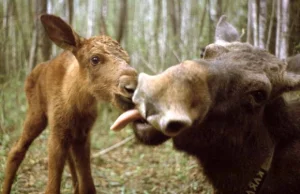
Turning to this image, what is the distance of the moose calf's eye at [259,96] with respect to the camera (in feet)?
12.9

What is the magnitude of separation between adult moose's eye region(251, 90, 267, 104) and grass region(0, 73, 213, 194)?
7.14 feet

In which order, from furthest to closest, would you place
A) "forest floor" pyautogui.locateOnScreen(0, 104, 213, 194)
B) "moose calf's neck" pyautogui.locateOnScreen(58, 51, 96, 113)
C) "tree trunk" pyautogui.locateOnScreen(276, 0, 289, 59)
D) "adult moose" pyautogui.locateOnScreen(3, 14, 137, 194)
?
"forest floor" pyautogui.locateOnScreen(0, 104, 213, 194), "tree trunk" pyautogui.locateOnScreen(276, 0, 289, 59), "moose calf's neck" pyautogui.locateOnScreen(58, 51, 96, 113), "adult moose" pyautogui.locateOnScreen(3, 14, 137, 194)

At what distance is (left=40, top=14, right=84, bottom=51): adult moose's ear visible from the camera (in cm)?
561

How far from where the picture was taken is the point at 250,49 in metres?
4.32

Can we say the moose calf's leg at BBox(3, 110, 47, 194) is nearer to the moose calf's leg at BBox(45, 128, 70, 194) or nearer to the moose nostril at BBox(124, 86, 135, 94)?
the moose calf's leg at BBox(45, 128, 70, 194)

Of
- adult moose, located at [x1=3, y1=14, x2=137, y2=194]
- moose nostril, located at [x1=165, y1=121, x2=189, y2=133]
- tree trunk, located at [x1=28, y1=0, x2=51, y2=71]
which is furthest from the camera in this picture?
tree trunk, located at [x1=28, y1=0, x2=51, y2=71]

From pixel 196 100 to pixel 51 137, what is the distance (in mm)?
3047

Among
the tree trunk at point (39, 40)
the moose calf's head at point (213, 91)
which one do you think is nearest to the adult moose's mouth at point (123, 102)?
the moose calf's head at point (213, 91)

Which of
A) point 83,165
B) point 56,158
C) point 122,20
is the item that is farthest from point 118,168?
point 122,20

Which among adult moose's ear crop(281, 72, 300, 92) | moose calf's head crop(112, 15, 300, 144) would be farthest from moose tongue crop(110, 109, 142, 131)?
adult moose's ear crop(281, 72, 300, 92)

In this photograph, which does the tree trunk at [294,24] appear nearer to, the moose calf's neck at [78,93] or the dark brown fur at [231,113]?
the dark brown fur at [231,113]

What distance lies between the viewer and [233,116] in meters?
3.96

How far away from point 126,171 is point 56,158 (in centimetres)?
340

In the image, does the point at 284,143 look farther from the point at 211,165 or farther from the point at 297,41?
the point at 297,41
